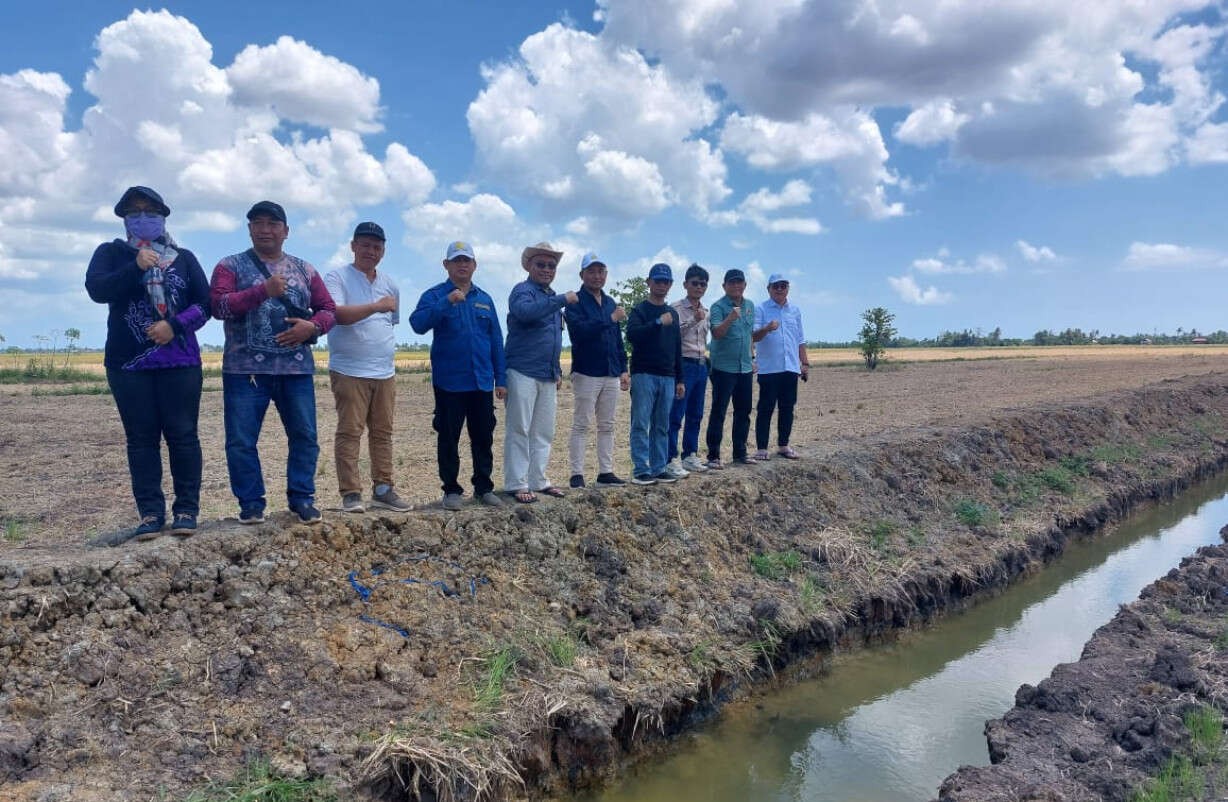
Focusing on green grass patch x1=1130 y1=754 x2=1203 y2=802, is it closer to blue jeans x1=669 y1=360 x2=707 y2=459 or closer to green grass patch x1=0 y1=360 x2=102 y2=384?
blue jeans x1=669 y1=360 x2=707 y2=459

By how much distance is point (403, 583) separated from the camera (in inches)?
198

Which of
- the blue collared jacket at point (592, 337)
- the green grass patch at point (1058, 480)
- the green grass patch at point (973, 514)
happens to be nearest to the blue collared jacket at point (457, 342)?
the blue collared jacket at point (592, 337)

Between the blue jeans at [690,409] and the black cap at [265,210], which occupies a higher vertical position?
the black cap at [265,210]

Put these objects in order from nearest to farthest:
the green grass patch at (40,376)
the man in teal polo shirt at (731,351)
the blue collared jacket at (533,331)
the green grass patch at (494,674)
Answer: the green grass patch at (494,674) < the blue collared jacket at (533,331) < the man in teal polo shirt at (731,351) < the green grass patch at (40,376)

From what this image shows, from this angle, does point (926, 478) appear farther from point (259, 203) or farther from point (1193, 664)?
point (259, 203)

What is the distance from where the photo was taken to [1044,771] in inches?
163

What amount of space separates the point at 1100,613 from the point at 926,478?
8.11 feet

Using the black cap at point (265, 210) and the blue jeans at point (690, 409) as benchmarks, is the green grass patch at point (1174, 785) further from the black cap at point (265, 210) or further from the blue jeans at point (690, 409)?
the black cap at point (265, 210)

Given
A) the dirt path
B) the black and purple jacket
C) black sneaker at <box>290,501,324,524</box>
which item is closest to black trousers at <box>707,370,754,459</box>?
the dirt path

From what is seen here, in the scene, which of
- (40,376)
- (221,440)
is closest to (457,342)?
Answer: (221,440)

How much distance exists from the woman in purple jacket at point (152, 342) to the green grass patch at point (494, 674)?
204 cm

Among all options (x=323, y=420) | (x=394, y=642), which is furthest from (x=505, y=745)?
(x=323, y=420)

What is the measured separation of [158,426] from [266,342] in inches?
32.1

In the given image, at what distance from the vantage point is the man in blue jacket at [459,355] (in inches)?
223
